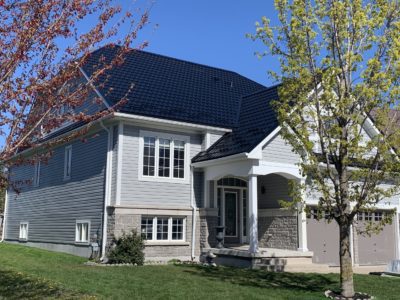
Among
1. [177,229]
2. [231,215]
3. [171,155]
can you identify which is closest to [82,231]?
[177,229]

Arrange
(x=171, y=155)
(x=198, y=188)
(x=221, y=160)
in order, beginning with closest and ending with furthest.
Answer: (x=221, y=160) → (x=171, y=155) → (x=198, y=188)

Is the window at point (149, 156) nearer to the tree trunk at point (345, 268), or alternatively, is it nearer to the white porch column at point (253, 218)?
the white porch column at point (253, 218)

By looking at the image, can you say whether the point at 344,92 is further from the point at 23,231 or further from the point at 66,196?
the point at 23,231

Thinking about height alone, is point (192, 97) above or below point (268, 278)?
above

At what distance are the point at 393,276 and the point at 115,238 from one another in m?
9.14

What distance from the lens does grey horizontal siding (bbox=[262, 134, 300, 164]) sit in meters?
15.7

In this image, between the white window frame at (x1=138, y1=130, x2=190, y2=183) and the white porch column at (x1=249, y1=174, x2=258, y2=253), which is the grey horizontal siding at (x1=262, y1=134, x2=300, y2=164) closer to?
the white porch column at (x1=249, y1=174, x2=258, y2=253)

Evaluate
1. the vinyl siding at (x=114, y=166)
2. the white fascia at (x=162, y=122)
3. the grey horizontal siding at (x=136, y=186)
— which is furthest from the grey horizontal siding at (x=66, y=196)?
the white fascia at (x=162, y=122)

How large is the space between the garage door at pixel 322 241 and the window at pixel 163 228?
468 centimetres

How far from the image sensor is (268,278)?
1287 centimetres

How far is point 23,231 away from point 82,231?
727 centimetres

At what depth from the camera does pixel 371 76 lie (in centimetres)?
1036

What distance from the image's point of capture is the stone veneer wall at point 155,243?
1578 centimetres

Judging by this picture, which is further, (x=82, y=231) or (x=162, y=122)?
(x=82, y=231)
